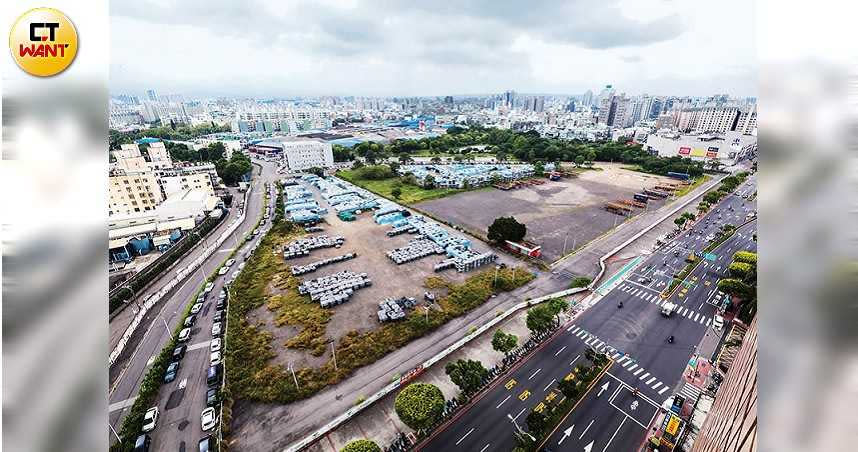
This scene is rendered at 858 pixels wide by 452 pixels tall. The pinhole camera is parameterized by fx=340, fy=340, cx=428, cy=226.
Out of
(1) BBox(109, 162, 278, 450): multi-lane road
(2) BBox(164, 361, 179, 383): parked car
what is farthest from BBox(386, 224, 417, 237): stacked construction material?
(2) BBox(164, 361, 179, 383): parked car

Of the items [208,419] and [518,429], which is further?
[208,419]

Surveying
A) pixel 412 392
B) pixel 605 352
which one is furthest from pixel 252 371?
pixel 605 352

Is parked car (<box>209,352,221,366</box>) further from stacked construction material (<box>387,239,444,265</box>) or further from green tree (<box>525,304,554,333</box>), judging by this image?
green tree (<box>525,304,554,333</box>)

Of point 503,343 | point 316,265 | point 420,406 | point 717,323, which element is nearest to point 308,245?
point 316,265

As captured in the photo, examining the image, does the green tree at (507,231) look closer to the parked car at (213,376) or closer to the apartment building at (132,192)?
the parked car at (213,376)

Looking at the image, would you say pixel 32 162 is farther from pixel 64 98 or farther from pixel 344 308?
pixel 344 308

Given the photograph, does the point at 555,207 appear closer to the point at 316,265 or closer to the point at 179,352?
the point at 316,265
